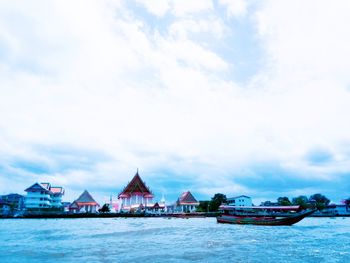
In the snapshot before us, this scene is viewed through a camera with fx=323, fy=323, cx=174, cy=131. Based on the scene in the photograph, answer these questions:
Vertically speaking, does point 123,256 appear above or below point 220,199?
below

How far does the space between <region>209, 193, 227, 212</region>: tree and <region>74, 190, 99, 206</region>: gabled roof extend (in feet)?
108

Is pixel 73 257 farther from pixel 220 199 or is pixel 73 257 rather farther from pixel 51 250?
pixel 220 199

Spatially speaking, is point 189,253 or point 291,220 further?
point 291,220

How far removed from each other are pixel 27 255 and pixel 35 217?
65026mm

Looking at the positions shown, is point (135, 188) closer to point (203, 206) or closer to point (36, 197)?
point (203, 206)

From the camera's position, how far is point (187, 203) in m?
93.6

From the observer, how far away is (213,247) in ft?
67.5

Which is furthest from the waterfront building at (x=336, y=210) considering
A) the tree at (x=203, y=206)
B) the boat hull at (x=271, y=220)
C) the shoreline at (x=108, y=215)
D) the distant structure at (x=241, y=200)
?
the boat hull at (x=271, y=220)

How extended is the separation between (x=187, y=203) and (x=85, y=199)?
28.7 meters

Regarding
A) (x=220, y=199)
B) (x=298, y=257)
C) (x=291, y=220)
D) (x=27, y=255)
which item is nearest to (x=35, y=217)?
(x=220, y=199)

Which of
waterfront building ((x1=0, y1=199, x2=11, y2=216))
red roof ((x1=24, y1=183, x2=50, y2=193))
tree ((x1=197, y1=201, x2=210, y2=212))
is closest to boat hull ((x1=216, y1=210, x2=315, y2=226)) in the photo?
tree ((x1=197, y1=201, x2=210, y2=212))

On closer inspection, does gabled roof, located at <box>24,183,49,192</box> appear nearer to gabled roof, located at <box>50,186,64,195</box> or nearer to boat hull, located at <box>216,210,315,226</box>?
gabled roof, located at <box>50,186,64,195</box>

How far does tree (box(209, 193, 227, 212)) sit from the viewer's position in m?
93.8

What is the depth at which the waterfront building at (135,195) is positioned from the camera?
91625 mm
